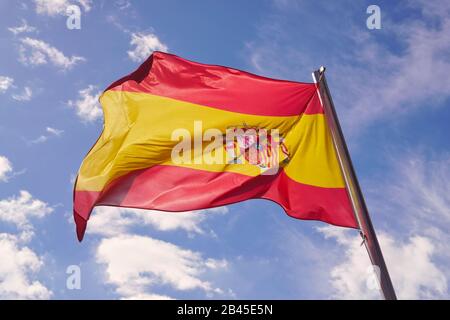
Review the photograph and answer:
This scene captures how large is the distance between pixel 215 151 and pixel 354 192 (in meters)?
3.57

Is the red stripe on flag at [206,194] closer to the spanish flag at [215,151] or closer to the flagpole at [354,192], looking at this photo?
the spanish flag at [215,151]

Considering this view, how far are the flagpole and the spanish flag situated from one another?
1.08m

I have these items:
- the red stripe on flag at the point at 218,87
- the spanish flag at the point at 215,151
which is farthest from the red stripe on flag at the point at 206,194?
the red stripe on flag at the point at 218,87

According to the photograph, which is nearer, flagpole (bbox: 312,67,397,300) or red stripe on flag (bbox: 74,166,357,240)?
flagpole (bbox: 312,67,397,300)

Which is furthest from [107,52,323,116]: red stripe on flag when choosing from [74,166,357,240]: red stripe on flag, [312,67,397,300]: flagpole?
[74,166,357,240]: red stripe on flag

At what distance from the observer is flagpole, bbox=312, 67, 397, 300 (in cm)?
939

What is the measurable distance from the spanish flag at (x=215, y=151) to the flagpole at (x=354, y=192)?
1.08 m

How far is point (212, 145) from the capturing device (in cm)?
1267

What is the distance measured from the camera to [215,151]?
499 inches

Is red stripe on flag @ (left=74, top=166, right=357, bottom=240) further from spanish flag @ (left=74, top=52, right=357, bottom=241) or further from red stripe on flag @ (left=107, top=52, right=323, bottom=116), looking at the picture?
red stripe on flag @ (left=107, top=52, right=323, bottom=116)

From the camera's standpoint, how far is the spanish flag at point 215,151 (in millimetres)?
11984
